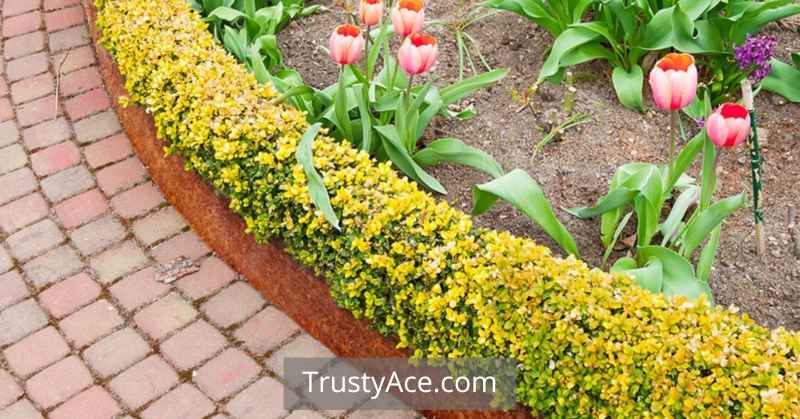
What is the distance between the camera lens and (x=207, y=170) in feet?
11.6

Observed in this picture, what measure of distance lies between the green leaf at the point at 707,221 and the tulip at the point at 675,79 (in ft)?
1.39

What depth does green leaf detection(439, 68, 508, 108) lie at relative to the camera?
3.38m

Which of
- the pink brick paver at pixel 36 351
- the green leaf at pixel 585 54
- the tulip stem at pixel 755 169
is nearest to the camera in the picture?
the tulip stem at pixel 755 169

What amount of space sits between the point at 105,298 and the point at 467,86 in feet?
4.79

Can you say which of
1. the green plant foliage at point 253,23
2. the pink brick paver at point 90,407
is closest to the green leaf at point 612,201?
the green plant foliage at point 253,23

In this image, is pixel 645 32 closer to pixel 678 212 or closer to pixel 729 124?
pixel 678 212

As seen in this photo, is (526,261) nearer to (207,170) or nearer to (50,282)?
(207,170)

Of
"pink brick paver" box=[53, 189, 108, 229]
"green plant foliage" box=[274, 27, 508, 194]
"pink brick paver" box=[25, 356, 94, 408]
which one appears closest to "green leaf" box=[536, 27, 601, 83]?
"green plant foliage" box=[274, 27, 508, 194]

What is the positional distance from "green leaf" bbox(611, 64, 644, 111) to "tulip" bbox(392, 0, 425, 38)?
967mm

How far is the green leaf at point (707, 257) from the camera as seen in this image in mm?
3012

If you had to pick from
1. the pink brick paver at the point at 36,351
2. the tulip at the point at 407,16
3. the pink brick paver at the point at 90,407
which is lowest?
the pink brick paver at the point at 90,407

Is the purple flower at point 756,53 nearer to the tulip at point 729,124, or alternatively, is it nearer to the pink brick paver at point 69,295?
the tulip at point 729,124

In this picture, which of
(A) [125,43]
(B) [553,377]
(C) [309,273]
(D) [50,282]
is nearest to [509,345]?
(B) [553,377]

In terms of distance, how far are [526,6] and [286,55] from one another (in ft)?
3.25
